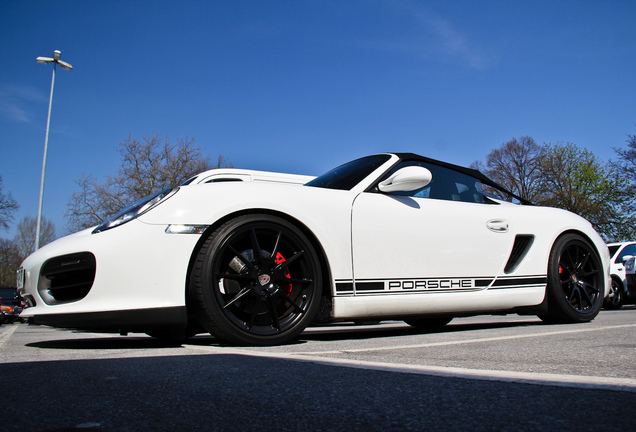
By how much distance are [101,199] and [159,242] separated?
25.7 meters

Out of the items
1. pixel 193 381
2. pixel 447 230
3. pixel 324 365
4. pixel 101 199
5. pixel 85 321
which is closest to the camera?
pixel 193 381

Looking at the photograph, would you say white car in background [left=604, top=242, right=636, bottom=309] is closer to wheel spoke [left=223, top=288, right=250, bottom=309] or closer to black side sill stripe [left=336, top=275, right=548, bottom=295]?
black side sill stripe [left=336, top=275, right=548, bottom=295]

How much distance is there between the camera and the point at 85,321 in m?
2.63

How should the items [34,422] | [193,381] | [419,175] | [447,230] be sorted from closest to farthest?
[34,422] < [193,381] < [419,175] < [447,230]

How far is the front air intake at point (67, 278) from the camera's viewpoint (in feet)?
8.86

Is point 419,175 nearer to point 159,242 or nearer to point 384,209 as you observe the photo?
point 384,209

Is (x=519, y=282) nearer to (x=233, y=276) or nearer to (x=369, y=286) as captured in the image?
(x=369, y=286)

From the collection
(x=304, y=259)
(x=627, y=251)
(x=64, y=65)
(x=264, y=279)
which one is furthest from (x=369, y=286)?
(x=64, y=65)

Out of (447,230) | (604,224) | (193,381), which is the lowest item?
(193,381)

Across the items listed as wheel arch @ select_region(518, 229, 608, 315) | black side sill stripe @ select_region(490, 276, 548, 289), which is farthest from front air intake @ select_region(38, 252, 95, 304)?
wheel arch @ select_region(518, 229, 608, 315)

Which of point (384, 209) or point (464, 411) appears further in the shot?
point (384, 209)

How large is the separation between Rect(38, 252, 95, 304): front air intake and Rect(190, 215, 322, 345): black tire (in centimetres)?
57

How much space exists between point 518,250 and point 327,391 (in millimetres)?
3199

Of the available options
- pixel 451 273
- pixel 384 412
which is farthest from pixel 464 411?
pixel 451 273
